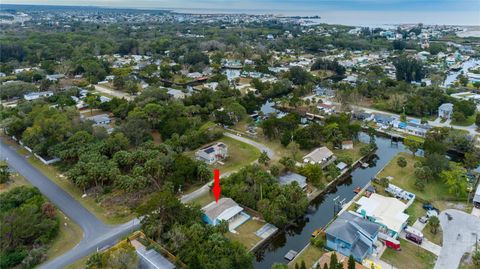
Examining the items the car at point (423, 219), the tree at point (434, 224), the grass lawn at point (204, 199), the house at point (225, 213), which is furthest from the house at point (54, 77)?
the tree at point (434, 224)

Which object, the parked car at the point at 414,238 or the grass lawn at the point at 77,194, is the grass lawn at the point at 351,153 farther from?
the grass lawn at the point at 77,194

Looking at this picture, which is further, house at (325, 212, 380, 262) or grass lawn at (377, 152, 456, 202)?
grass lawn at (377, 152, 456, 202)

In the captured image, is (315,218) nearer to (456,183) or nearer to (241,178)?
(241,178)

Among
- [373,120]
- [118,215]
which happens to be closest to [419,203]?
[373,120]

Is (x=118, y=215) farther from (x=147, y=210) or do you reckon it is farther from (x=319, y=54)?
(x=319, y=54)

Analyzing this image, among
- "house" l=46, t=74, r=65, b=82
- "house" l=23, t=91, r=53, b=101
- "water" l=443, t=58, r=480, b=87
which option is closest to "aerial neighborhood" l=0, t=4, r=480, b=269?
"house" l=23, t=91, r=53, b=101

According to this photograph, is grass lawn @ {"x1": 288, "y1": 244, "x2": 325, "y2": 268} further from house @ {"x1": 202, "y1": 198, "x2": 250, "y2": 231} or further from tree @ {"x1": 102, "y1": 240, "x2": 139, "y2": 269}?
tree @ {"x1": 102, "y1": 240, "x2": 139, "y2": 269}
